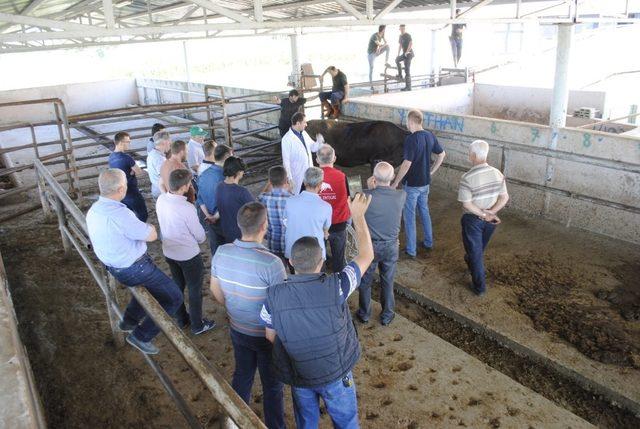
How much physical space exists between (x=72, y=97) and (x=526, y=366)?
20174mm

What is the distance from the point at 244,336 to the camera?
2.92 meters

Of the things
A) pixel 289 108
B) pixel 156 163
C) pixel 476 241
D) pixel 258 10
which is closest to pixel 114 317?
pixel 156 163

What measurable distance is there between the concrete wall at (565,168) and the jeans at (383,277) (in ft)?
11.4

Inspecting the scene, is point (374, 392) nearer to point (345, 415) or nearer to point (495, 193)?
point (345, 415)

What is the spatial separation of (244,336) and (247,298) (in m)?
0.29

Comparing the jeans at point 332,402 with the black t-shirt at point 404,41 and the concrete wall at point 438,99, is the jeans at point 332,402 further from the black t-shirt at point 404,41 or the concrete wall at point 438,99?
the black t-shirt at point 404,41

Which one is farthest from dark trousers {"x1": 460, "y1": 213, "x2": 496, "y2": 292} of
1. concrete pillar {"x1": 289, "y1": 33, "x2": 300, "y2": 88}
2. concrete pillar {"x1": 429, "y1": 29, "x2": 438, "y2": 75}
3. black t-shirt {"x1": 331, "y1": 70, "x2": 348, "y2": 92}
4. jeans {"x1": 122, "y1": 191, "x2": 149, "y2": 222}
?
concrete pillar {"x1": 429, "y1": 29, "x2": 438, "y2": 75}

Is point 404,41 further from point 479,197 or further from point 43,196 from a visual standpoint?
point 43,196

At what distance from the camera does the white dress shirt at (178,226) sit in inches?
153

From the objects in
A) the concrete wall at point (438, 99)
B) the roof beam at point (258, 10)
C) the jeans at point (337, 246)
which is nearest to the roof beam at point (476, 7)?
the concrete wall at point (438, 99)

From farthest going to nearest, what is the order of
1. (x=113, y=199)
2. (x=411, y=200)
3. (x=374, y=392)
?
(x=411, y=200) < (x=374, y=392) < (x=113, y=199)

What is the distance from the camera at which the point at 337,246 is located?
487 centimetres

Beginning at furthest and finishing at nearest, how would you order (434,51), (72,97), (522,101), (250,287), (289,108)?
(72,97)
(434,51)
(522,101)
(289,108)
(250,287)

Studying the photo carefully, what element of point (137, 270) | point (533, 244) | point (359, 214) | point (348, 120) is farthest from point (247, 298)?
point (348, 120)
